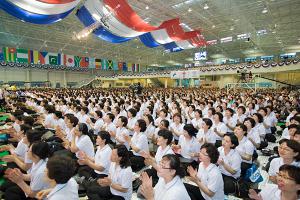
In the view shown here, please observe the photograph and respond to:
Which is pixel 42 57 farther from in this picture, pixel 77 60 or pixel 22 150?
pixel 22 150

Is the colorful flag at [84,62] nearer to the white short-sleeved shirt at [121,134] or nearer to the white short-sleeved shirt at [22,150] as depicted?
the white short-sleeved shirt at [121,134]

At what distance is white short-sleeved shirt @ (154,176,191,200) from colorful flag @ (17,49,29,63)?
26.2 metres

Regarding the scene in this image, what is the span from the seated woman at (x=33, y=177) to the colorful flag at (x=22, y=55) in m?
24.7

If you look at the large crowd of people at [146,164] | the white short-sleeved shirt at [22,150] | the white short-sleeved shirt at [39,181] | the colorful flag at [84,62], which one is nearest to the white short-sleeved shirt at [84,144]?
the large crowd of people at [146,164]

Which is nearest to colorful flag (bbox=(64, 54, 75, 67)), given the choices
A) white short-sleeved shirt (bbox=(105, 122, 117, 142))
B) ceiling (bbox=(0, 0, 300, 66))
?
ceiling (bbox=(0, 0, 300, 66))

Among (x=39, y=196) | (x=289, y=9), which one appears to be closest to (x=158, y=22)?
(x=289, y=9)

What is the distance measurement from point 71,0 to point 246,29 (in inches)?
704

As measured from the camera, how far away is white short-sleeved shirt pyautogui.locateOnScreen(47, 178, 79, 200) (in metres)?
1.82

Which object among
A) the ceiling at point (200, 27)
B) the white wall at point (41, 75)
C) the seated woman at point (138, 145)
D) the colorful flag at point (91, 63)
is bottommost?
the seated woman at point (138, 145)

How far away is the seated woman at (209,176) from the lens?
240cm

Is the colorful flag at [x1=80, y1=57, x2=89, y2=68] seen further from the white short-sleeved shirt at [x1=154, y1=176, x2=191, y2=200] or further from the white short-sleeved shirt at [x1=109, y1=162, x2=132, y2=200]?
the white short-sleeved shirt at [x1=154, y1=176, x2=191, y2=200]

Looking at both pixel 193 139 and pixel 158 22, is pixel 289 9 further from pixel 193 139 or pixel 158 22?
pixel 193 139

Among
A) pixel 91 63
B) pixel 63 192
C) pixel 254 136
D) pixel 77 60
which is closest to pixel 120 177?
pixel 63 192

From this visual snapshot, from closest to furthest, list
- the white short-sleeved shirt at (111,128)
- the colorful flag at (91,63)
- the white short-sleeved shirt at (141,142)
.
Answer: the white short-sleeved shirt at (141,142) < the white short-sleeved shirt at (111,128) < the colorful flag at (91,63)
